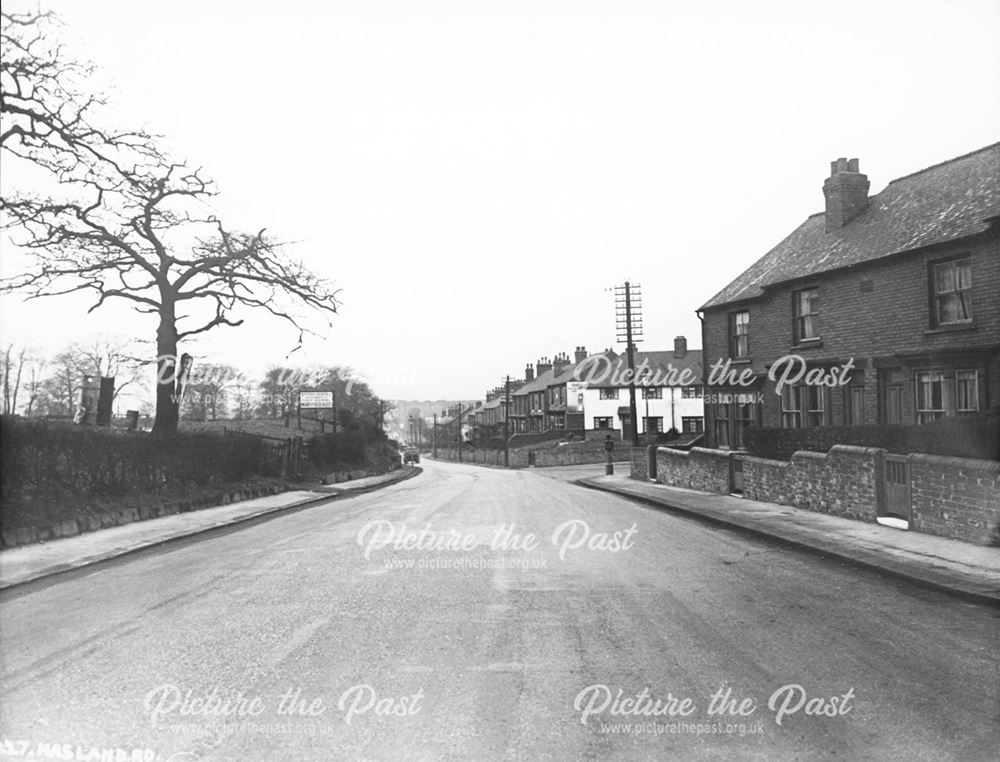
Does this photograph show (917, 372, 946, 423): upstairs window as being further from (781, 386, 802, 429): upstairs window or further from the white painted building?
the white painted building

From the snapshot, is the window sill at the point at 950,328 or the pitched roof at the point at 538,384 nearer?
the window sill at the point at 950,328

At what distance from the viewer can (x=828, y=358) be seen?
72.4ft

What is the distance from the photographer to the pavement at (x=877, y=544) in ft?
27.6

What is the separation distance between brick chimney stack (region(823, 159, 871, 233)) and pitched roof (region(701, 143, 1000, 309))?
11.0 inches

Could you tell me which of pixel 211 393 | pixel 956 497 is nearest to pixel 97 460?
pixel 956 497

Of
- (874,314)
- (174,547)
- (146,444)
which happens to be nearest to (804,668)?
(174,547)

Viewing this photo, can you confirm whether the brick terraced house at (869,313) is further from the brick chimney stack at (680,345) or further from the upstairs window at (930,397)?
the brick chimney stack at (680,345)

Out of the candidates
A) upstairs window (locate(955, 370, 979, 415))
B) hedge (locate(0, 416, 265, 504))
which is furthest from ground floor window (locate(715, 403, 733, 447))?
hedge (locate(0, 416, 265, 504))

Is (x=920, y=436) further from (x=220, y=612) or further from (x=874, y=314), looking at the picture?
(x=220, y=612)

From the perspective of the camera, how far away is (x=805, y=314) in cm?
2333

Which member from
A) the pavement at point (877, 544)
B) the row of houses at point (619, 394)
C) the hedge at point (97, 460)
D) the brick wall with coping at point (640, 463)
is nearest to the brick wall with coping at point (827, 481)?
the pavement at point (877, 544)

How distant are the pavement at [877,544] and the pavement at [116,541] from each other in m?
9.76

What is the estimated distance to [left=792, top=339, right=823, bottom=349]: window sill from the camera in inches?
888

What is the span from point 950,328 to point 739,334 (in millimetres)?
8821
